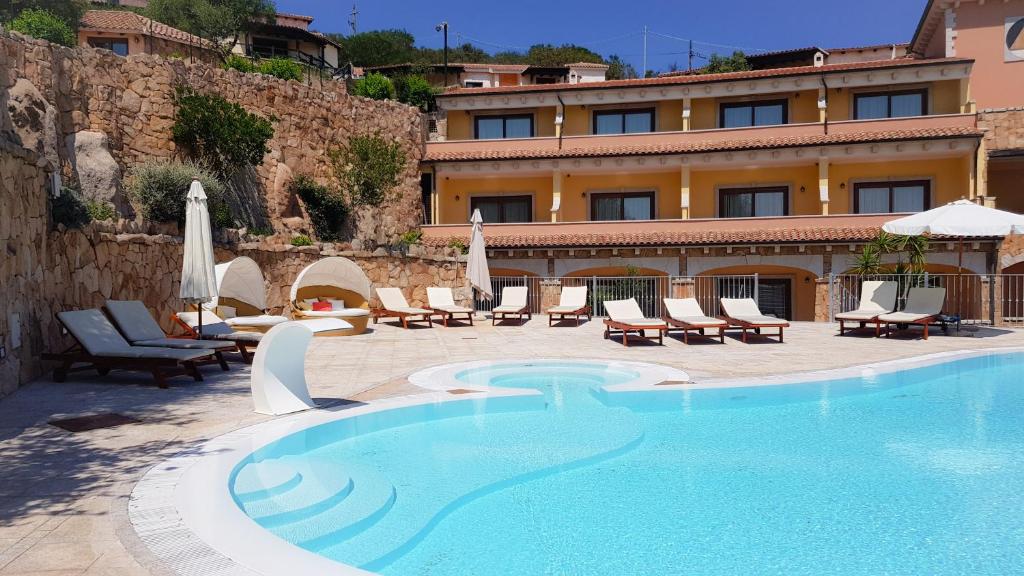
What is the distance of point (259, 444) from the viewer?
17.4 feet

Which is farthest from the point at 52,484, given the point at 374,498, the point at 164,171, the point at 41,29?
the point at 41,29

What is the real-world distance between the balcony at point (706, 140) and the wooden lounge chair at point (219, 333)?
648 inches

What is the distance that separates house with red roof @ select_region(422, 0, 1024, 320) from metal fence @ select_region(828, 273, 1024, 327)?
866 millimetres

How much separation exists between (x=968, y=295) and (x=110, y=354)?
996 inches

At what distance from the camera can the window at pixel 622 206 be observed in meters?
26.8

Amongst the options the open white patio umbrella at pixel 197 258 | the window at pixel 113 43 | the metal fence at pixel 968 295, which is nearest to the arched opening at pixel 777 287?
the metal fence at pixel 968 295

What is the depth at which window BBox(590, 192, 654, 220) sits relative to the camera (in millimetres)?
26766

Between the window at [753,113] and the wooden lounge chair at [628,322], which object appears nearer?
the wooden lounge chair at [628,322]

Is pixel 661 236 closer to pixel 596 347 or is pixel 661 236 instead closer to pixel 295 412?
pixel 596 347

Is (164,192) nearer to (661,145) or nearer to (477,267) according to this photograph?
(477,267)

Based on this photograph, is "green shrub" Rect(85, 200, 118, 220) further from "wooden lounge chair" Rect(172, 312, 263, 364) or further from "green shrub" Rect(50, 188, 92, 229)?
"wooden lounge chair" Rect(172, 312, 263, 364)

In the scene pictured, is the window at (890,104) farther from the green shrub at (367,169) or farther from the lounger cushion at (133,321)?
the lounger cushion at (133,321)

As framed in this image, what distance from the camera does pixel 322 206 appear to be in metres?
24.2

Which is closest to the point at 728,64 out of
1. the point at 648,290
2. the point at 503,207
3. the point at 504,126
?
the point at 504,126
